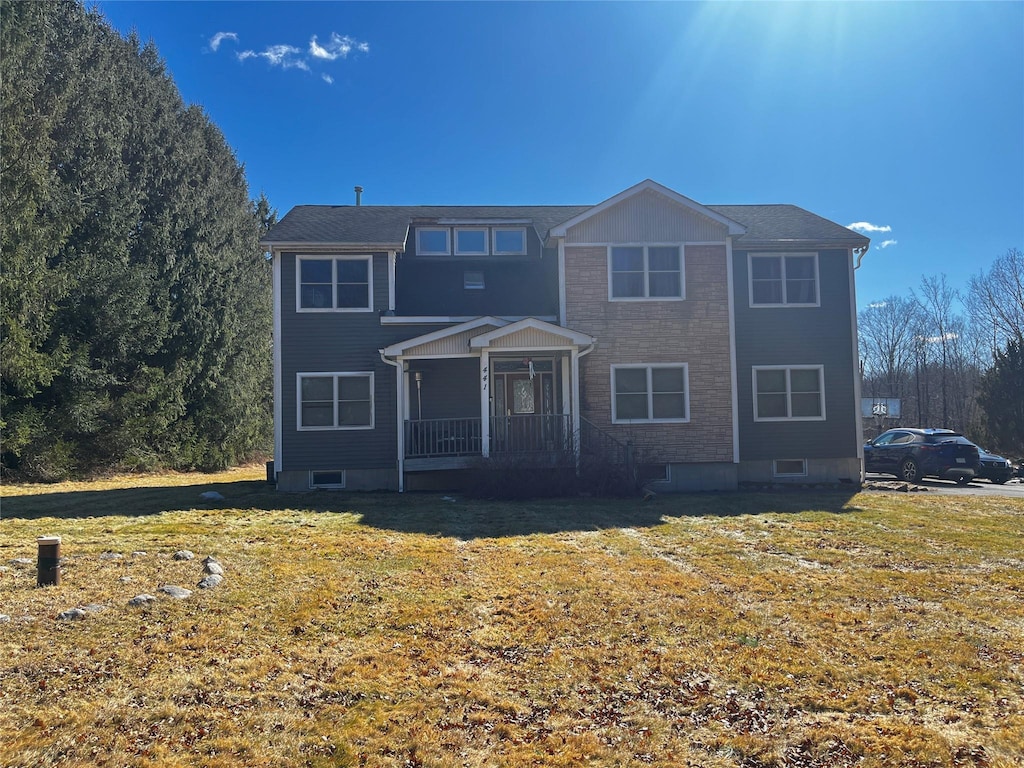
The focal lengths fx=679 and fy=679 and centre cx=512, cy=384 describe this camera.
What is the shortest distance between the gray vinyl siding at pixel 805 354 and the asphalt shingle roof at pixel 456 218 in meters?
0.52

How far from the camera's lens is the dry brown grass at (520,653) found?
11.7 feet

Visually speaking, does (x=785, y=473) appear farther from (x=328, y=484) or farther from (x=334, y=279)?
(x=334, y=279)

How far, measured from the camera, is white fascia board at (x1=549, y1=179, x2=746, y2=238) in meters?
15.4

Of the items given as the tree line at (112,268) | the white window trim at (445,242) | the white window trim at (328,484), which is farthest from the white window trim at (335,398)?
the tree line at (112,268)

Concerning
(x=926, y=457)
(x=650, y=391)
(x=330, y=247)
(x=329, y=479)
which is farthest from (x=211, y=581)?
(x=926, y=457)

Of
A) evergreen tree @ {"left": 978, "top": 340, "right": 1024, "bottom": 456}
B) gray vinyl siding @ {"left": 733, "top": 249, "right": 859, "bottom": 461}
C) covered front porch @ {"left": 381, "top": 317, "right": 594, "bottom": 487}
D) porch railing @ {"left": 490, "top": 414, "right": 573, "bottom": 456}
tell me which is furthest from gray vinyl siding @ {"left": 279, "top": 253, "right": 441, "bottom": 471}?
evergreen tree @ {"left": 978, "top": 340, "right": 1024, "bottom": 456}

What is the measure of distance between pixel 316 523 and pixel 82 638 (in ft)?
19.0

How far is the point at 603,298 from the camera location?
15664mm

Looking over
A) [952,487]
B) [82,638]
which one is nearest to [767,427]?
[952,487]

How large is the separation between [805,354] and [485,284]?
7962 millimetres

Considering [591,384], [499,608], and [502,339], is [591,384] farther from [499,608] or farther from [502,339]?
[499,608]

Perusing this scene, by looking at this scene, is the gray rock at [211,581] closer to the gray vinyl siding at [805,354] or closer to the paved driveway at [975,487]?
the gray vinyl siding at [805,354]

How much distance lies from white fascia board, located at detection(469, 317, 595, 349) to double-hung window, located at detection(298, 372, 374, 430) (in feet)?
9.62

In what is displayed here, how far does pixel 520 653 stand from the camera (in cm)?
485
